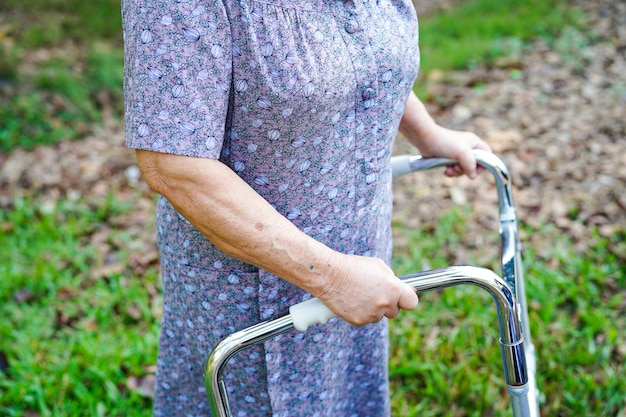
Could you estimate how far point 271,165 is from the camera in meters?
1.34

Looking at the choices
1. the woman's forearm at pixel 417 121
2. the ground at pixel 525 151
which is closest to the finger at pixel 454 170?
the woman's forearm at pixel 417 121

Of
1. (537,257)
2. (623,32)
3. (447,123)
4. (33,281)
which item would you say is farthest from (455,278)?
(623,32)

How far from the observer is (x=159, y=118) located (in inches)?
44.4

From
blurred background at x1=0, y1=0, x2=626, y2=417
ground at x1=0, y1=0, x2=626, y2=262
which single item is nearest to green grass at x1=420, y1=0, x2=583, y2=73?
blurred background at x1=0, y1=0, x2=626, y2=417

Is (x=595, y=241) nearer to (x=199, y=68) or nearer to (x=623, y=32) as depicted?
(x=199, y=68)

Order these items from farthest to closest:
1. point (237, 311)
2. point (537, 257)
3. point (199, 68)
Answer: point (537, 257), point (237, 311), point (199, 68)

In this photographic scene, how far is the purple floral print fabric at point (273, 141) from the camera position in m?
1.13

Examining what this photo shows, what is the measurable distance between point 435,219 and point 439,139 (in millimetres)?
1835

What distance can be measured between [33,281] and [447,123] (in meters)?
3.11

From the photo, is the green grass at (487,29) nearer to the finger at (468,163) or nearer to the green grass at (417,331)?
the green grass at (417,331)

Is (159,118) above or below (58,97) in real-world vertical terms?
above

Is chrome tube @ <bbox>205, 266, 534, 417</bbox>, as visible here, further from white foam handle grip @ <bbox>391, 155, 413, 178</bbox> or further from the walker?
white foam handle grip @ <bbox>391, 155, 413, 178</bbox>

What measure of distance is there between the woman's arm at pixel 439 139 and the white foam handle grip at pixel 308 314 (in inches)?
31.8

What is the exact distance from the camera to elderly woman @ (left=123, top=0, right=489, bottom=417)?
3.71 feet
